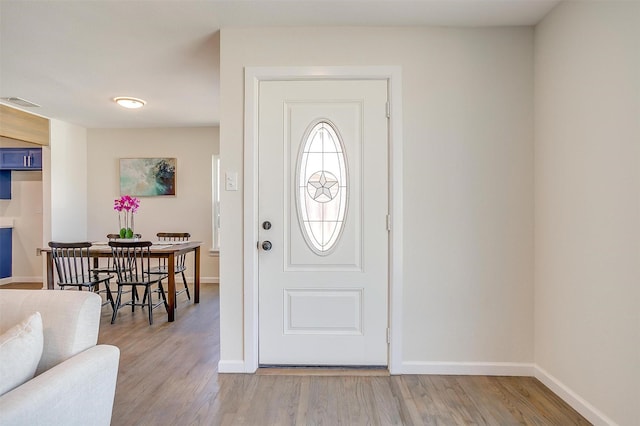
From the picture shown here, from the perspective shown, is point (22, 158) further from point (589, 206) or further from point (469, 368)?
point (589, 206)

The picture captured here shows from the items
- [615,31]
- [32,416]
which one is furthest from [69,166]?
[615,31]

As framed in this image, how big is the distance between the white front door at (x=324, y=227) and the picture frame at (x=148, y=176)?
347 centimetres

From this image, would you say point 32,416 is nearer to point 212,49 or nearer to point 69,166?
point 212,49

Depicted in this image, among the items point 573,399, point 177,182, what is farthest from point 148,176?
point 573,399

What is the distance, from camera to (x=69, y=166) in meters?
5.14

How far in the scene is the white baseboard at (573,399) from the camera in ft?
5.95

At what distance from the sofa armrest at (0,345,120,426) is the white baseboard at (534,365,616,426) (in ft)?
7.71

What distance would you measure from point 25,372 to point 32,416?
0.65 ft

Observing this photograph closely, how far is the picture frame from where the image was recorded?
5.36 meters

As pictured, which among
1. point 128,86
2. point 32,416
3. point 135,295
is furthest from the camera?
point 135,295

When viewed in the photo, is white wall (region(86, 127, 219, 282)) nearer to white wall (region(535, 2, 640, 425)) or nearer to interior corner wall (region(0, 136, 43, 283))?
interior corner wall (region(0, 136, 43, 283))

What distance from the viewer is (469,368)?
239cm

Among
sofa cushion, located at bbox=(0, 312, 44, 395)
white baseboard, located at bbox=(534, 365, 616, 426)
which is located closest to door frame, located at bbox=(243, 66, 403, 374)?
white baseboard, located at bbox=(534, 365, 616, 426)

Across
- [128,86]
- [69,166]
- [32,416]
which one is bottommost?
[32,416]
